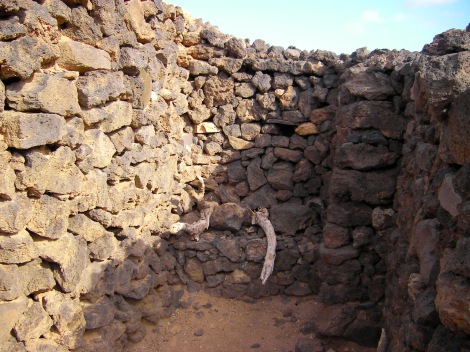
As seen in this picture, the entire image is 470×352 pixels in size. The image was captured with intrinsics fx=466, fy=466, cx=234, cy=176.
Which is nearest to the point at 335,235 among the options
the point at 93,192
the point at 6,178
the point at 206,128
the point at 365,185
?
the point at 365,185

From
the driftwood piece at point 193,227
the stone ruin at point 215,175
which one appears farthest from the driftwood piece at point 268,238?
the driftwood piece at point 193,227

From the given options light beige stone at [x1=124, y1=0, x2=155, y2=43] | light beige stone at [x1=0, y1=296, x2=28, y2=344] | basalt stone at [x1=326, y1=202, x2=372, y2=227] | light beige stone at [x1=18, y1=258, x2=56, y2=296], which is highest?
light beige stone at [x1=124, y1=0, x2=155, y2=43]

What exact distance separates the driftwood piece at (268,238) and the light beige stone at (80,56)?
2.80m

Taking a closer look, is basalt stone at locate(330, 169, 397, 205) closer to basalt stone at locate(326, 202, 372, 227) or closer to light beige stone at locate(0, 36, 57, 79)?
basalt stone at locate(326, 202, 372, 227)

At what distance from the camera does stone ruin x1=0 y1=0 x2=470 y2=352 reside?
294cm

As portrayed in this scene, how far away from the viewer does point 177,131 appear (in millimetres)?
5820

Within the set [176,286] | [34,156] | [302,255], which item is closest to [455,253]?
[34,156]

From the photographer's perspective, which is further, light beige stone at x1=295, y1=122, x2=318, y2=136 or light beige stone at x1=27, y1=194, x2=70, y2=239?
light beige stone at x1=295, y1=122, x2=318, y2=136

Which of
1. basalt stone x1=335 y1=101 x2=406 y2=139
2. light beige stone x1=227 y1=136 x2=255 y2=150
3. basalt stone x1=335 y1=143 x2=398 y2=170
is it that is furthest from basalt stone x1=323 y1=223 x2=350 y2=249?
light beige stone x1=227 y1=136 x2=255 y2=150

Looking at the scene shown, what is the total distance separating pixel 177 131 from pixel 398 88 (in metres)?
2.63

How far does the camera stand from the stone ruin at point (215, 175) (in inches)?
116

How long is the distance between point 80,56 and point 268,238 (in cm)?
315

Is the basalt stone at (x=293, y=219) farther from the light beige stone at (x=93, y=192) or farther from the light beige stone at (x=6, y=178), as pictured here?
the light beige stone at (x=6, y=178)

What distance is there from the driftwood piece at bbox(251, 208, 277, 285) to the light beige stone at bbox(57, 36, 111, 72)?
2.80 m
